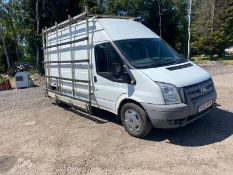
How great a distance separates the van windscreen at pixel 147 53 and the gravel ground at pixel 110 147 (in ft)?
5.26

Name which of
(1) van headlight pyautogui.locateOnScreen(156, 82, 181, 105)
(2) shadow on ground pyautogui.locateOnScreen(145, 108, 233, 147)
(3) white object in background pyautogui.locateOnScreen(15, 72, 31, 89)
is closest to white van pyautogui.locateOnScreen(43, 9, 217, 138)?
(1) van headlight pyautogui.locateOnScreen(156, 82, 181, 105)

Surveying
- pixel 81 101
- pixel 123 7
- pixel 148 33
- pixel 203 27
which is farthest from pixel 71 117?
pixel 203 27

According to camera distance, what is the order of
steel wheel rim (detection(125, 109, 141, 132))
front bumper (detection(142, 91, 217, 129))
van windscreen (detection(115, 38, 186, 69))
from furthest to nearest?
1. van windscreen (detection(115, 38, 186, 69))
2. steel wheel rim (detection(125, 109, 141, 132))
3. front bumper (detection(142, 91, 217, 129))

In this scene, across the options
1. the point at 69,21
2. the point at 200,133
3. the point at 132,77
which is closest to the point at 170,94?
the point at 132,77

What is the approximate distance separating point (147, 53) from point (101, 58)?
118 centimetres

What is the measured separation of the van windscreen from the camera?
20.4 ft

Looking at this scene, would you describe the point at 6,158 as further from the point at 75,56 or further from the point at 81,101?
the point at 75,56

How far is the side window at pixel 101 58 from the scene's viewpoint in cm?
681

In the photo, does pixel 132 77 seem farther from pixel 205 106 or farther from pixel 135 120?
pixel 205 106

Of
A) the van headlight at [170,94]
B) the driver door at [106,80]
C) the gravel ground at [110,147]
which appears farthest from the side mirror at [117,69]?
the gravel ground at [110,147]

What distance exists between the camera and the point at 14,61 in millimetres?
36156

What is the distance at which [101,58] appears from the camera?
6.96 metres

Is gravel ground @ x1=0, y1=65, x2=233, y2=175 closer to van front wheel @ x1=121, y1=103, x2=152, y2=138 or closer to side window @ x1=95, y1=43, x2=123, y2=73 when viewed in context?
van front wheel @ x1=121, y1=103, x2=152, y2=138

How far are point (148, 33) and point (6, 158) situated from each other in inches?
179
